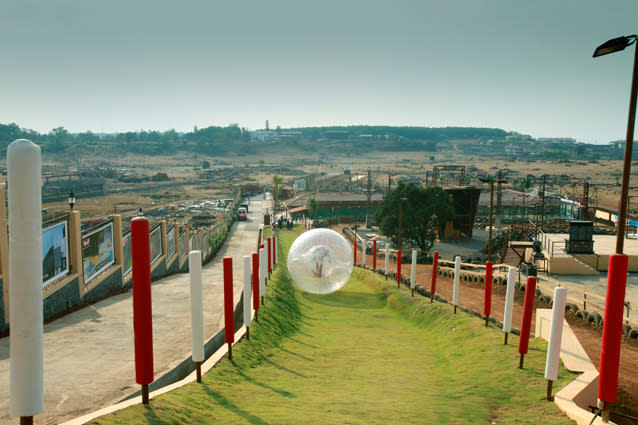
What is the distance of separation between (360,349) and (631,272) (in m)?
24.8

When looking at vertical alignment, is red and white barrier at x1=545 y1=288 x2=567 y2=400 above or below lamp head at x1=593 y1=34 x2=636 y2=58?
below

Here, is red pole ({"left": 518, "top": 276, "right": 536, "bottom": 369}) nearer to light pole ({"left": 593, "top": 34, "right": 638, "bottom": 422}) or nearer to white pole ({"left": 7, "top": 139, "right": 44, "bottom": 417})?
light pole ({"left": 593, "top": 34, "right": 638, "bottom": 422})

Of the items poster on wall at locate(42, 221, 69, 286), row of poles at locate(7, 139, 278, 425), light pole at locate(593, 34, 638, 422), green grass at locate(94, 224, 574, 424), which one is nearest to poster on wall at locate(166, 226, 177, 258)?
green grass at locate(94, 224, 574, 424)

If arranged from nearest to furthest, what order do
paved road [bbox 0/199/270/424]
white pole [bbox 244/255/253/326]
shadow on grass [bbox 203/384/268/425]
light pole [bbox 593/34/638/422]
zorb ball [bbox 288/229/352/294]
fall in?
light pole [bbox 593/34/638/422] → shadow on grass [bbox 203/384/268/425] → paved road [bbox 0/199/270/424] → white pole [bbox 244/255/253/326] → zorb ball [bbox 288/229/352/294]

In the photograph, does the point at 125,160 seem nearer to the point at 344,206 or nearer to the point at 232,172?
the point at 232,172

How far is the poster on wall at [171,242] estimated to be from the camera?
21859mm

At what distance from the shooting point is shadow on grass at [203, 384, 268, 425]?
232 inches

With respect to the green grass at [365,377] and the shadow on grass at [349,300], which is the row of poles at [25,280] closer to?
the green grass at [365,377]

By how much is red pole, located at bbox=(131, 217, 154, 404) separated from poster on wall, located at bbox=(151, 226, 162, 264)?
1387 centimetres

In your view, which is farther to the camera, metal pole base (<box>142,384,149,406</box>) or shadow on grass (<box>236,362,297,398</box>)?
shadow on grass (<box>236,362,297,398</box>)

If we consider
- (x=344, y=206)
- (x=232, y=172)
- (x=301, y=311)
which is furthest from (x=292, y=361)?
(x=232, y=172)

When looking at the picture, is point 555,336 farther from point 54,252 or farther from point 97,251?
point 97,251

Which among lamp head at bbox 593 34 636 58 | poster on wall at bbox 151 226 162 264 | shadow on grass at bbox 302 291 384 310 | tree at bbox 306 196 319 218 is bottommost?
tree at bbox 306 196 319 218

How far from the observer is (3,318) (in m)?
9.09
